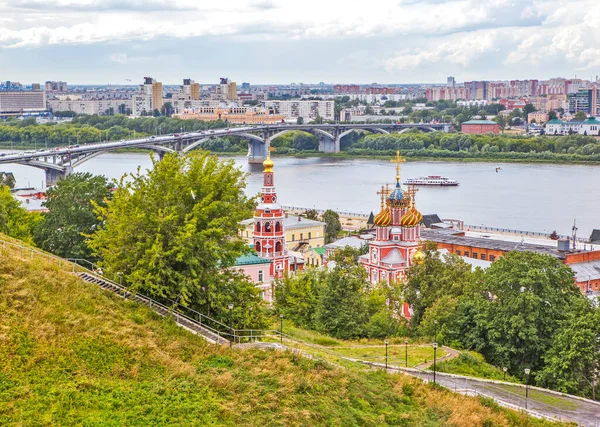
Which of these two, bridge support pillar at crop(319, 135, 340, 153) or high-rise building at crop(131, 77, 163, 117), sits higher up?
high-rise building at crop(131, 77, 163, 117)

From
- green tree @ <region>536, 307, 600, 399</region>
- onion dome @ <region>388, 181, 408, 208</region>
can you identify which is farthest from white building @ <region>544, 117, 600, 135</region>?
green tree @ <region>536, 307, 600, 399</region>

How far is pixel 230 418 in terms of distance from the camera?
611 cm

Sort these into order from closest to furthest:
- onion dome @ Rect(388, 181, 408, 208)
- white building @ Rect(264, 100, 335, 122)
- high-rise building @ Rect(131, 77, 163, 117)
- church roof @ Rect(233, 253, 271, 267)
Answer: church roof @ Rect(233, 253, 271, 267) → onion dome @ Rect(388, 181, 408, 208) → white building @ Rect(264, 100, 335, 122) → high-rise building @ Rect(131, 77, 163, 117)

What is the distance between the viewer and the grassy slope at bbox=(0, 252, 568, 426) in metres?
5.98

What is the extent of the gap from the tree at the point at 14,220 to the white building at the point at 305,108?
7932cm

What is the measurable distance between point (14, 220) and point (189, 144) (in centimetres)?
3554

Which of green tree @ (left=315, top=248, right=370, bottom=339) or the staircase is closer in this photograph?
the staircase

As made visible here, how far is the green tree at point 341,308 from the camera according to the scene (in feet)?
38.4

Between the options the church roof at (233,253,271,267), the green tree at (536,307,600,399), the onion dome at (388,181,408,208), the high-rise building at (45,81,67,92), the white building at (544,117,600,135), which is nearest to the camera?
the green tree at (536,307,600,399)

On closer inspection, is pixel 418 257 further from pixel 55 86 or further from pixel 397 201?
pixel 55 86

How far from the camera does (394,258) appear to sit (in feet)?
56.4

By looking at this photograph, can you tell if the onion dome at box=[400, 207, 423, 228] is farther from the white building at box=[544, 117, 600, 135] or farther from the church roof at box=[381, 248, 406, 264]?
the white building at box=[544, 117, 600, 135]

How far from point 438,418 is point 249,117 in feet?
255

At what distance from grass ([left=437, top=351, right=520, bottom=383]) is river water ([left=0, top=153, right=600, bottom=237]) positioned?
17.7 meters
